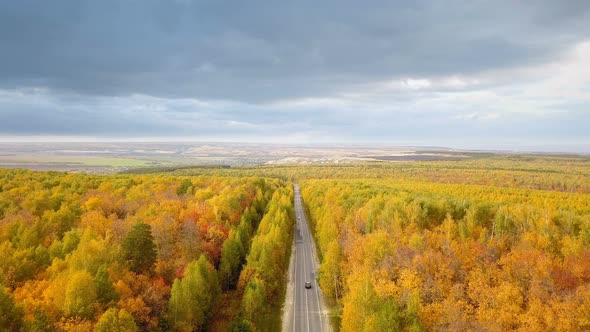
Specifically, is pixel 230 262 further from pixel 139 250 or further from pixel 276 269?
pixel 139 250

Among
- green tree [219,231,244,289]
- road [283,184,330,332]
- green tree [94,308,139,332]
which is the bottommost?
road [283,184,330,332]

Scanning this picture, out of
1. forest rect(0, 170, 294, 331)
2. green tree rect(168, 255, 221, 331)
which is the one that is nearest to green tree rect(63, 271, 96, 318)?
forest rect(0, 170, 294, 331)

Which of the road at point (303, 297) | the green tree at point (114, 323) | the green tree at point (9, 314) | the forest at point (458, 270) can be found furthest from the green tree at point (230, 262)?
the green tree at point (9, 314)

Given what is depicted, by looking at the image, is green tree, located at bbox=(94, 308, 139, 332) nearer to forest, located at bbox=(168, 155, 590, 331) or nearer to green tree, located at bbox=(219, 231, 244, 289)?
forest, located at bbox=(168, 155, 590, 331)

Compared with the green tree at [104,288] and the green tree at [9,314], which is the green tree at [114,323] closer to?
the green tree at [104,288]

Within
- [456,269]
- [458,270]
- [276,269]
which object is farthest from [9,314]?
[458,270]

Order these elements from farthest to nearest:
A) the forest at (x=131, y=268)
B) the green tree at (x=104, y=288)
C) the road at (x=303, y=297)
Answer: the road at (x=303, y=297) < the green tree at (x=104, y=288) < the forest at (x=131, y=268)

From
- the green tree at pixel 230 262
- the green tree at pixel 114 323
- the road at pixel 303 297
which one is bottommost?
the road at pixel 303 297
